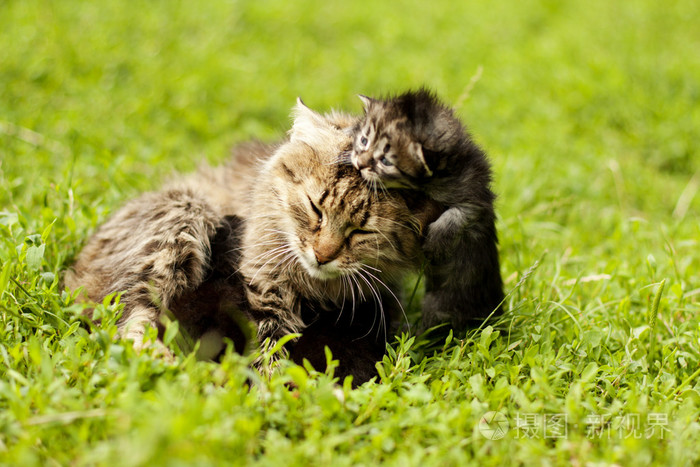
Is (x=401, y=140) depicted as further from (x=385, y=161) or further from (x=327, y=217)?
(x=327, y=217)

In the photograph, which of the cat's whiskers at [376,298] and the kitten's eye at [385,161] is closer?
the kitten's eye at [385,161]

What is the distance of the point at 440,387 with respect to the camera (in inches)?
99.3

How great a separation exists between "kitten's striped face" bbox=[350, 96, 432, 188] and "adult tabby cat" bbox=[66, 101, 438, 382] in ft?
0.55

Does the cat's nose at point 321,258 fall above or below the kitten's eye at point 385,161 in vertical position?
below

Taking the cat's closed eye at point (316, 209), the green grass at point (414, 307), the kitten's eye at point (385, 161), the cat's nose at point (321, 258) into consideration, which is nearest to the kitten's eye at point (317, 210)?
the cat's closed eye at point (316, 209)

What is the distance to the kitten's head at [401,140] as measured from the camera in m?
2.53

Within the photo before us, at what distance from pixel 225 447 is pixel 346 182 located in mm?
1372

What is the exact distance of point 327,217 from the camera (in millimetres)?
2850

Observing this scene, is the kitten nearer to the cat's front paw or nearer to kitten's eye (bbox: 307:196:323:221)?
the cat's front paw

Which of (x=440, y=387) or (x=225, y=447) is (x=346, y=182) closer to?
(x=440, y=387)

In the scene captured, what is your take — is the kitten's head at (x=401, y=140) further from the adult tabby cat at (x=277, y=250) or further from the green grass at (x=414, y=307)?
the green grass at (x=414, y=307)

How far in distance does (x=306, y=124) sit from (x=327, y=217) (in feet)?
2.12

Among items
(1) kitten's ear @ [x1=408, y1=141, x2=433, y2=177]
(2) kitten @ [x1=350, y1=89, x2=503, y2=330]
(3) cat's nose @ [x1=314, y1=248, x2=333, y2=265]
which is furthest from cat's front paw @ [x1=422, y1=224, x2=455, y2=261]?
(3) cat's nose @ [x1=314, y1=248, x2=333, y2=265]

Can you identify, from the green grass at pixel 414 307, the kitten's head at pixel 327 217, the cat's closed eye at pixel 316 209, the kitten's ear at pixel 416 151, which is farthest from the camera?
the cat's closed eye at pixel 316 209
